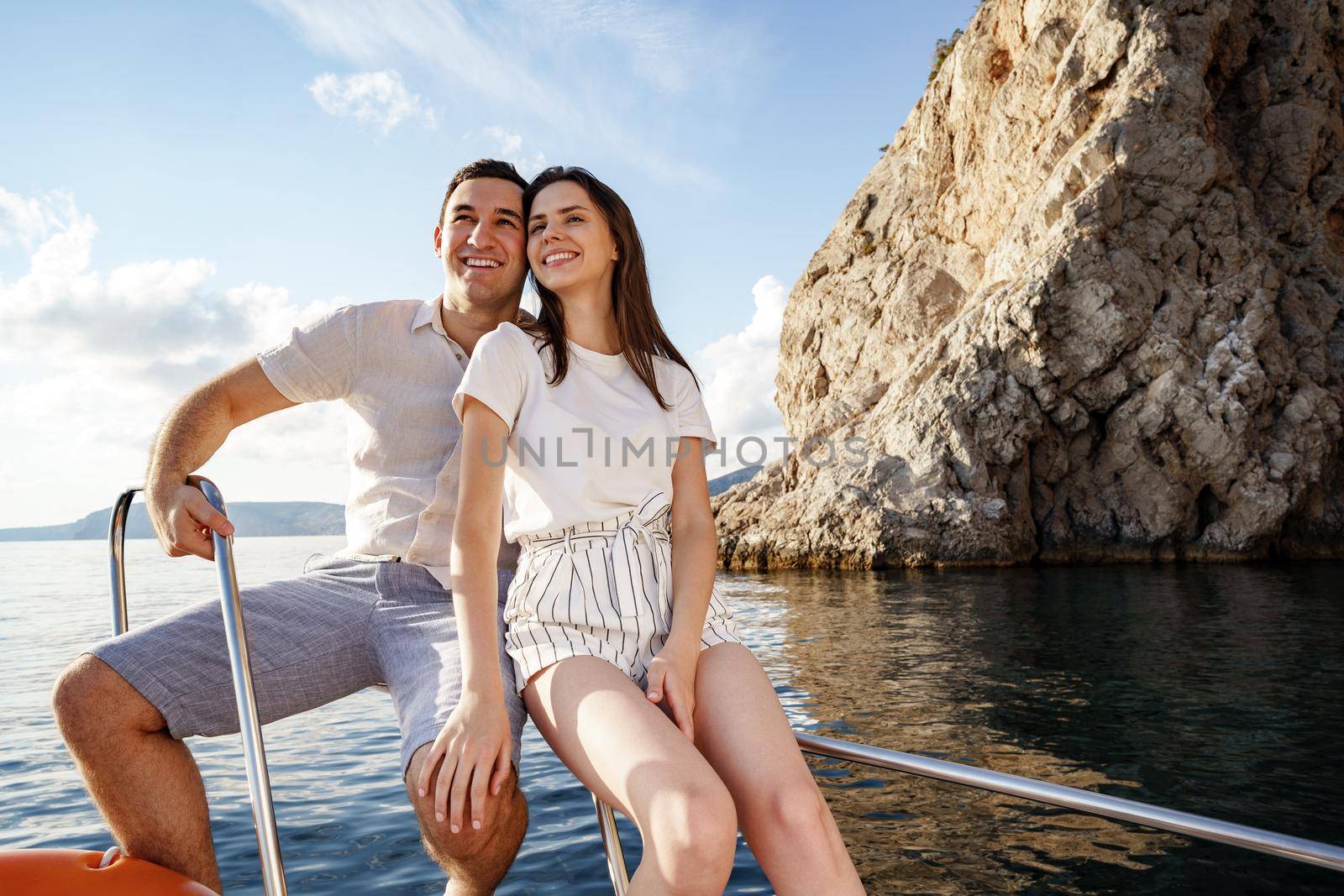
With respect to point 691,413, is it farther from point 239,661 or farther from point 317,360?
point 239,661

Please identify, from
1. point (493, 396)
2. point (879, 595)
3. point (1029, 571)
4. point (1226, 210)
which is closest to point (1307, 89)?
point (1226, 210)

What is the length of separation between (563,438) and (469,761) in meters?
0.77

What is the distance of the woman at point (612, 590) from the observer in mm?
1605

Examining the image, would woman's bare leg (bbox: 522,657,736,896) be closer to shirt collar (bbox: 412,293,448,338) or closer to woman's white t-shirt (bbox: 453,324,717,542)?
woman's white t-shirt (bbox: 453,324,717,542)

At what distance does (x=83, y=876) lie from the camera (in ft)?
4.99

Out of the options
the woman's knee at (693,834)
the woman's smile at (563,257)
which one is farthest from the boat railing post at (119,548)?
the woman's knee at (693,834)

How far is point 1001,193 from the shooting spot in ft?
86.0

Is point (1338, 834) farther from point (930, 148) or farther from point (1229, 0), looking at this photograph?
point (930, 148)

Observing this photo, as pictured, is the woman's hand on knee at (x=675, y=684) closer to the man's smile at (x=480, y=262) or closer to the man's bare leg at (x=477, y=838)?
the man's bare leg at (x=477, y=838)

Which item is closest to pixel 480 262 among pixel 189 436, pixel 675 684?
pixel 189 436

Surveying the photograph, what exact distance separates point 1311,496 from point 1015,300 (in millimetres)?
8703

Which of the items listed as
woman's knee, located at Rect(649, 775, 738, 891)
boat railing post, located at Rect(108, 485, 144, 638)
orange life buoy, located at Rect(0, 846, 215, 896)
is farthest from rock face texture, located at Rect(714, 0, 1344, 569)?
orange life buoy, located at Rect(0, 846, 215, 896)

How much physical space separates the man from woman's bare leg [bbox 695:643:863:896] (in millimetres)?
449

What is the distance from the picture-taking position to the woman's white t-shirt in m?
2.09
